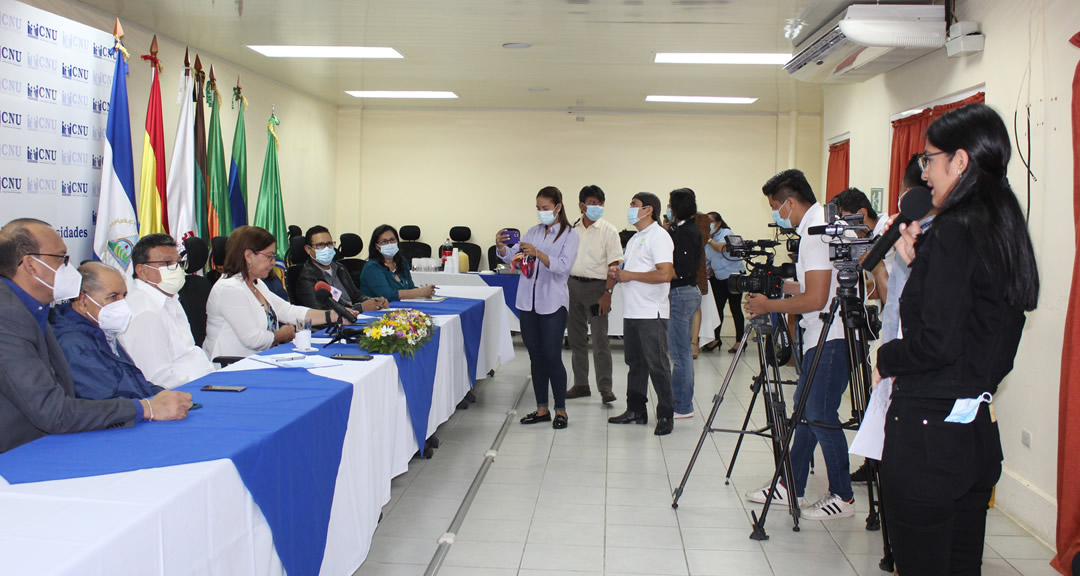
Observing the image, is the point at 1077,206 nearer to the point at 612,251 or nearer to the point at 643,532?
the point at 643,532

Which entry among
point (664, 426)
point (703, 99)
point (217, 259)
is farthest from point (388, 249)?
point (703, 99)

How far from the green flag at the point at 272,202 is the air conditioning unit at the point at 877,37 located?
5.02 m

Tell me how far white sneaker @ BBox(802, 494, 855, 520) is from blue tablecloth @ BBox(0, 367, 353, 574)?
2.19m

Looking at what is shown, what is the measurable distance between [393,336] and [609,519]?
1.30 m

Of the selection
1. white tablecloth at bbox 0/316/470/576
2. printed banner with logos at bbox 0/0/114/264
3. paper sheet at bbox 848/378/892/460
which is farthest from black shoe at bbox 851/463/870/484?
printed banner with logos at bbox 0/0/114/264

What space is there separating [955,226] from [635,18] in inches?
151

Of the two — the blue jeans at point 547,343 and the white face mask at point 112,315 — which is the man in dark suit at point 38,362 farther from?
the blue jeans at point 547,343

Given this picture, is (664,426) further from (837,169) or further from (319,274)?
(837,169)

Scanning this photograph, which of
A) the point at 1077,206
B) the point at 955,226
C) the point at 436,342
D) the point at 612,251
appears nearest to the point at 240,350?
the point at 436,342

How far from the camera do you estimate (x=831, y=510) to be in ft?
11.5

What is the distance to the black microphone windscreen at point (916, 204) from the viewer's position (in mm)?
1890

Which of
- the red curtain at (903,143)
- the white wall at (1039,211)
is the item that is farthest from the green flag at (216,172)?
the white wall at (1039,211)

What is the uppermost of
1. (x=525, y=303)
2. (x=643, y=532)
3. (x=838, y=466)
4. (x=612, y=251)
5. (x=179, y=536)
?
(x=612, y=251)

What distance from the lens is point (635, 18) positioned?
5.18m
